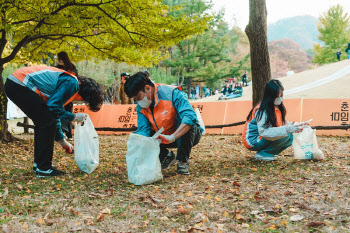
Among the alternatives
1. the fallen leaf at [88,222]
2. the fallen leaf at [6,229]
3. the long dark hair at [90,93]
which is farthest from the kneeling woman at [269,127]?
the fallen leaf at [6,229]

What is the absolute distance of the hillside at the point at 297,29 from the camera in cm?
8899

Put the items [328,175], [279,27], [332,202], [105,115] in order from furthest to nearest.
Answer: [279,27] < [105,115] < [328,175] < [332,202]

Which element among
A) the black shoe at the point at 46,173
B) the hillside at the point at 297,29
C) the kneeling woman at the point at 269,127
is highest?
the hillside at the point at 297,29

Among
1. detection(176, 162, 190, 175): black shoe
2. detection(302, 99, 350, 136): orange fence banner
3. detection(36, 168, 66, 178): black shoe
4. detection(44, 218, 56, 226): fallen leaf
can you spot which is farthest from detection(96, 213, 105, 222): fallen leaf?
detection(302, 99, 350, 136): orange fence banner

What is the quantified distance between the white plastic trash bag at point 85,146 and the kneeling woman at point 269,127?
196cm

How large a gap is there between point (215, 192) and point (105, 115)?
27.0ft

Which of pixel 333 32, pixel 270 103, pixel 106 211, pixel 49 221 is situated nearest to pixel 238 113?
pixel 270 103

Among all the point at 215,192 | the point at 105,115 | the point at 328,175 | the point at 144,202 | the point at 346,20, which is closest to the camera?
the point at 144,202

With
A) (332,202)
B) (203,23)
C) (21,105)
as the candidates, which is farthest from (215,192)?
(203,23)

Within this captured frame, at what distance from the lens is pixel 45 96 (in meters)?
3.38

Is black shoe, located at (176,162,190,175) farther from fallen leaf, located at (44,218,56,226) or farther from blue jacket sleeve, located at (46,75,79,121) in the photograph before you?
fallen leaf, located at (44,218,56,226)

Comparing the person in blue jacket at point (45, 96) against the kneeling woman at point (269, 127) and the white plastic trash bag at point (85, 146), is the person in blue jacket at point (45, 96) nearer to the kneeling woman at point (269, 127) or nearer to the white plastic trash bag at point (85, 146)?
the white plastic trash bag at point (85, 146)

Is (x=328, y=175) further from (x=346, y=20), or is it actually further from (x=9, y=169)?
(x=346, y=20)

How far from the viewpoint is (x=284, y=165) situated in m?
3.89
